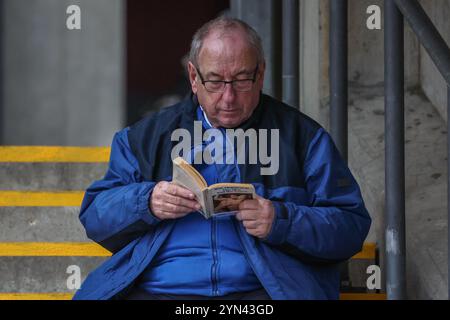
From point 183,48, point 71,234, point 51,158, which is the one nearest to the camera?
point 71,234

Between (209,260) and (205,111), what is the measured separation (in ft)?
1.51

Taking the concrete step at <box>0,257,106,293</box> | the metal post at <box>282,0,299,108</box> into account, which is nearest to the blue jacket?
the concrete step at <box>0,257,106,293</box>

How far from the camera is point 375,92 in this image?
5.61 meters

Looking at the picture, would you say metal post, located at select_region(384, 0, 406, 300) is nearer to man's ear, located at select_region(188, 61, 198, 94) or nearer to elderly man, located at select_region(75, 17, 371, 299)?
elderly man, located at select_region(75, 17, 371, 299)

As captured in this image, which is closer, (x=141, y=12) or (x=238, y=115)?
(x=238, y=115)

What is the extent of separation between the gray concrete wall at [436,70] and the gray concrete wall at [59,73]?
13.6ft

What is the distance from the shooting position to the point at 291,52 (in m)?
5.14

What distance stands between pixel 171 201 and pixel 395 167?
842 millimetres

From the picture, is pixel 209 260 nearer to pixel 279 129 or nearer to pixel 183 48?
pixel 279 129

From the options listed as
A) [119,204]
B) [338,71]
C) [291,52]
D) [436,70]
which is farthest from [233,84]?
[436,70]

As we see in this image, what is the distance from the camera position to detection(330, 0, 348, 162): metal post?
4410 millimetres

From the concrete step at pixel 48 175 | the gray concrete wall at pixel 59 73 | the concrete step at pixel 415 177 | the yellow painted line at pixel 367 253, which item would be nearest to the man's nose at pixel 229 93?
the concrete step at pixel 415 177

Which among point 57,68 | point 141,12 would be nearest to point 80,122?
point 57,68
